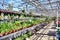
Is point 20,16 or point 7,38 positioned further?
point 20,16

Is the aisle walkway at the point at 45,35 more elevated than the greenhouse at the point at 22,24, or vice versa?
the greenhouse at the point at 22,24

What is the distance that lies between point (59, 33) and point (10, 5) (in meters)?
10.5

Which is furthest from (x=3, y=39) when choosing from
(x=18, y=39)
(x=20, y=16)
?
(x=20, y=16)

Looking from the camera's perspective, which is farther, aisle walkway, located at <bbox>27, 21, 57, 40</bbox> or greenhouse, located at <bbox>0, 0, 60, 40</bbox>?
aisle walkway, located at <bbox>27, 21, 57, 40</bbox>

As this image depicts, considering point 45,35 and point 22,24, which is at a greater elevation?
point 22,24

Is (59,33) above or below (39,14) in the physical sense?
above

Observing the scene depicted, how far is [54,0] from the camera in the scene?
1778cm

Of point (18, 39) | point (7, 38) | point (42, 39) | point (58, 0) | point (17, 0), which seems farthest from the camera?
point (17, 0)

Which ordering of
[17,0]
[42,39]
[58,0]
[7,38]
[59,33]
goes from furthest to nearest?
[17,0], [58,0], [42,39], [59,33], [7,38]

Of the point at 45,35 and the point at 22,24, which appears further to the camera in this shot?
the point at 45,35

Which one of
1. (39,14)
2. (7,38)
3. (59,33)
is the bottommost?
(39,14)

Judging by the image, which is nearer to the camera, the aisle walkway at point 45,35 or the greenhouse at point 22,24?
the greenhouse at point 22,24

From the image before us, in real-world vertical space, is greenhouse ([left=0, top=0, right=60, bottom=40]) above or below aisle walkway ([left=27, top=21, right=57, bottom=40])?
above

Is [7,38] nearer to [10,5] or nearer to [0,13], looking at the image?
[0,13]
